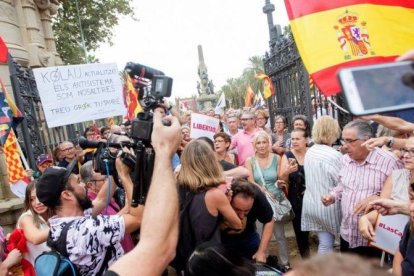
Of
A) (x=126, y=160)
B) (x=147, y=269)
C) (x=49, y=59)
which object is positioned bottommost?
(x=147, y=269)

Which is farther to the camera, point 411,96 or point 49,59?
point 49,59

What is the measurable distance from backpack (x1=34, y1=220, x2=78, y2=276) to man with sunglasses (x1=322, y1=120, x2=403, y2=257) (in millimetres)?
2074

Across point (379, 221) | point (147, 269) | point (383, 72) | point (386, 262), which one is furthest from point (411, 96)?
point (386, 262)

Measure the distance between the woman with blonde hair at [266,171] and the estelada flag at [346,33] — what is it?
1.68m

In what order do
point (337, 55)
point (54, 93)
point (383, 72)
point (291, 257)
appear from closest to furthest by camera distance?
point (383, 72) < point (337, 55) < point (291, 257) < point (54, 93)

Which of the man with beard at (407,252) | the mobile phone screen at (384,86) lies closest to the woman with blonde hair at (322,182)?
the man with beard at (407,252)

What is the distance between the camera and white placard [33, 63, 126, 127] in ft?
16.9

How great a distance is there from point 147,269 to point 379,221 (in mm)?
1952

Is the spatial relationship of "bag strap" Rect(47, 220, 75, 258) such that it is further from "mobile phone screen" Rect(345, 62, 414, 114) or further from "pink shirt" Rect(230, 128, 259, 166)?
"pink shirt" Rect(230, 128, 259, 166)

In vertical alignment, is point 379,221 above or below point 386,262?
above

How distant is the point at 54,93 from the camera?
17.1ft

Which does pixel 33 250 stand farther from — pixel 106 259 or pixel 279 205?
pixel 279 205

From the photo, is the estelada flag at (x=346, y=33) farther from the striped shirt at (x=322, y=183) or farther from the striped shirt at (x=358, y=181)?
the striped shirt at (x=322, y=183)

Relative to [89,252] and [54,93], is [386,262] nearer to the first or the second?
[89,252]
